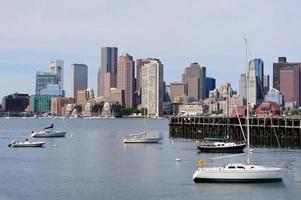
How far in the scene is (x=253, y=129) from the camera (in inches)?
5098

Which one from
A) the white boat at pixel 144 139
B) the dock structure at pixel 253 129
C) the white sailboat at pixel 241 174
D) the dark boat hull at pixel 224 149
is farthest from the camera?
the white boat at pixel 144 139

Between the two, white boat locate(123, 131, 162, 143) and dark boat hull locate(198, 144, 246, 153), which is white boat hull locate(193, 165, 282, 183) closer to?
dark boat hull locate(198, 144, 246, 153)

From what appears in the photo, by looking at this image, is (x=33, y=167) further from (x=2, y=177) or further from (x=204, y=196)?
(x=204, y=196)

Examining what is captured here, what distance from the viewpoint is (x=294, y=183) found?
61.7 meters

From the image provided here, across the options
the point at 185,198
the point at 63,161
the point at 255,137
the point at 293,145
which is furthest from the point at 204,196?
the point at 255,137

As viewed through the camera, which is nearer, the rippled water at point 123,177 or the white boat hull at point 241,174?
the rippled water at point 123,177

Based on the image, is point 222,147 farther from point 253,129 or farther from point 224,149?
point 253,129

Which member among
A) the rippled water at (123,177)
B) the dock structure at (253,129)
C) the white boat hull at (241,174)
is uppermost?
the dock structure at (253,129)

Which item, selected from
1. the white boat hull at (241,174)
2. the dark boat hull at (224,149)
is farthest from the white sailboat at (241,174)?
the dark boat hull at (224,149)

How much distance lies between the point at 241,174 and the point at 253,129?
70.5 meters

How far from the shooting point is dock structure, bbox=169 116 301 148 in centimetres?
11769

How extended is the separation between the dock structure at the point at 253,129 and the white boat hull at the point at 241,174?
121ft

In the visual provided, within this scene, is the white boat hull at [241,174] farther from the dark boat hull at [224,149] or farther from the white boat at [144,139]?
the white boat at [144,139]

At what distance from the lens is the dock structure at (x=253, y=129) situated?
11769 centimetres
